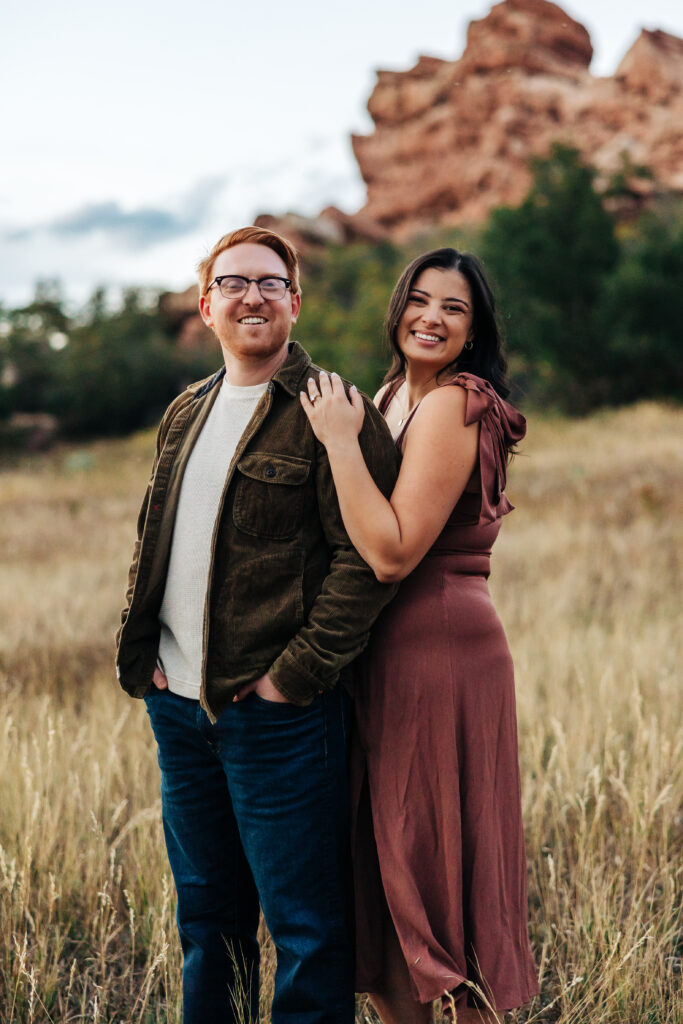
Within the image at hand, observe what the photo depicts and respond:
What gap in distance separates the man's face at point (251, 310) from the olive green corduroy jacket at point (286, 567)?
87mm

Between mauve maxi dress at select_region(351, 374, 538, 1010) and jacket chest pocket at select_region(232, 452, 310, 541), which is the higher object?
jacket chest pocket at select_region(232, 452, 310, 541)

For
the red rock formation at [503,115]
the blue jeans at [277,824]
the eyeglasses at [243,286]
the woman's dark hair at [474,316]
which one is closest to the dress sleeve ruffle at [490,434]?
the woman's dark hair at [474,316]

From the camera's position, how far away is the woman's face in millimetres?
2021

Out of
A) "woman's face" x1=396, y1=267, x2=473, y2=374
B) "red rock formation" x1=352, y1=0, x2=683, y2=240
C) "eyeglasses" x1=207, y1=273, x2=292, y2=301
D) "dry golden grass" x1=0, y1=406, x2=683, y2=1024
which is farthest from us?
"red rock formation" x1=352, y1=0, x2=683, y2=240

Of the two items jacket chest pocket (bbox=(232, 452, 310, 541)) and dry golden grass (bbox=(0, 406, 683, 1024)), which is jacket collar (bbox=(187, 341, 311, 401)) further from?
dry golden grass (bbox=(0, 406, 683, 1024))

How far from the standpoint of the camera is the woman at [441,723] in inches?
72.2

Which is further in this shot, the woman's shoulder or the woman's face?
the woman's face

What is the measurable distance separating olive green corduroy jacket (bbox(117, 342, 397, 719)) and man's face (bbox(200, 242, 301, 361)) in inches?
3.4

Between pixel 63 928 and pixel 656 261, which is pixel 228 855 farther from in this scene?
pixel 656 261

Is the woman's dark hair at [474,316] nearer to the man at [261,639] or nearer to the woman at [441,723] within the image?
the woman at [441,723]

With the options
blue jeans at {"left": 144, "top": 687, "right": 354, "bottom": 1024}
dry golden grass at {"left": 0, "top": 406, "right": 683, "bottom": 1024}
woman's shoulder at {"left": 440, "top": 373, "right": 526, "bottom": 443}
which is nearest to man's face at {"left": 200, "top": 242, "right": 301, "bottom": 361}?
woman's shoulder at {"left": 440, "top": 373, "right": 526, "bottom": 443}

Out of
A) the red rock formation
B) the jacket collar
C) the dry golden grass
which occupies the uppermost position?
the red rock formation

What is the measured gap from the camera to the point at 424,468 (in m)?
1.81

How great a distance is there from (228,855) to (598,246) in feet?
90.7
